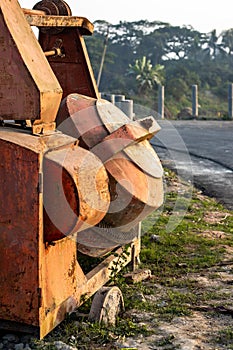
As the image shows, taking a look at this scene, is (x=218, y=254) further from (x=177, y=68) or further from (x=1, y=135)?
(x=177, y=68)

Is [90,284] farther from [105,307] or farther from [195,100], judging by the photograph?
[195,100]

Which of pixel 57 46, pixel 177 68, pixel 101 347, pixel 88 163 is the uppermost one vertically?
pixel 177 68

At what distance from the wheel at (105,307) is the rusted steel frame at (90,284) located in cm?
12

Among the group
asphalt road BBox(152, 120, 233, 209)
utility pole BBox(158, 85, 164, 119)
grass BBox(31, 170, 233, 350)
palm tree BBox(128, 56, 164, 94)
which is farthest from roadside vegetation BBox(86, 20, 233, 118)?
grass BBox(31, 170, 233, 350)

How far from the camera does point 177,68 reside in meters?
50.0

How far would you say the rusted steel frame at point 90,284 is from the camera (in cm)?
389

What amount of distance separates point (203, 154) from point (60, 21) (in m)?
9.87

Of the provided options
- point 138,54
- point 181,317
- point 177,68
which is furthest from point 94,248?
point 138,54

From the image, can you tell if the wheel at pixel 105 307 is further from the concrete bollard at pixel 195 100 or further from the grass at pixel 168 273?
the concrete bollard at pixel 195 100

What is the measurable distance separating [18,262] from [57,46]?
8.23ft

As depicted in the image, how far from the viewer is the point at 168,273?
575cm

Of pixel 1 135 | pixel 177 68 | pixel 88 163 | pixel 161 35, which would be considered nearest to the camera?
pixel 1 135

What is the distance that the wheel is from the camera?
14.0 feet

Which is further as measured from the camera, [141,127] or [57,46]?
[57,46]
